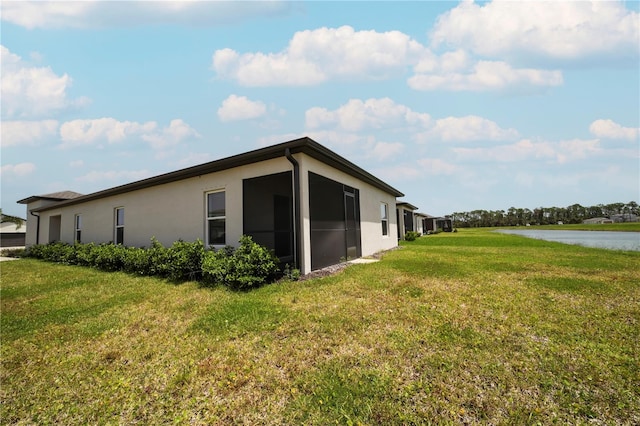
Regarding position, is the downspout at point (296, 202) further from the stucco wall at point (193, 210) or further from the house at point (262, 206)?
the stucco wall at point (193, 210)

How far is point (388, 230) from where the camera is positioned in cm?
1430

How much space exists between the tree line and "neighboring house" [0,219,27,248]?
71949 millimetres

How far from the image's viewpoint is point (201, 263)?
6.59m

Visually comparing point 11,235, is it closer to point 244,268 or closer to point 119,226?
point 119,226

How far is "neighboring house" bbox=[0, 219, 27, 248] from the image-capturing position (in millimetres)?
25763

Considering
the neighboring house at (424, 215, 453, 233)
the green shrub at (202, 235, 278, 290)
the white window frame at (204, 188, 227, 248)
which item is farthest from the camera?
the neighboring house at (424, 215, 453, 233)

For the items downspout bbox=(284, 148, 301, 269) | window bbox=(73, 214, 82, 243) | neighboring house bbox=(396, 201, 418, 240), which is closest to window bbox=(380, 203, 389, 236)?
neighboring house bbox=(396, 201, 418, 240)

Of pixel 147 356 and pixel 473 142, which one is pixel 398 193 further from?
pixel 147 356

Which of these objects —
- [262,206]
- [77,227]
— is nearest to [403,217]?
[262,206]

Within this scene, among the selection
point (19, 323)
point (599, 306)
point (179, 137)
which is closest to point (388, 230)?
point (599, 306)

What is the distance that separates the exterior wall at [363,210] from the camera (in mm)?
6508

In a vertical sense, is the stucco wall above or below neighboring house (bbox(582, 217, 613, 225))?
above

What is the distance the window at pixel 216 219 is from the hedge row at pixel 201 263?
0.77 meters

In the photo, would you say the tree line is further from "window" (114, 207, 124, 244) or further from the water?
"window" (114, 207, 124, 244)
